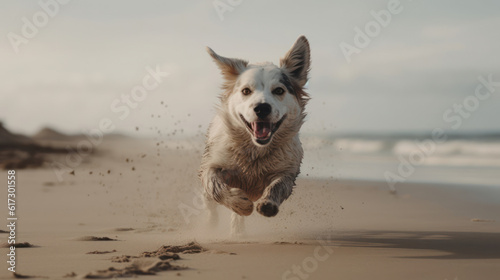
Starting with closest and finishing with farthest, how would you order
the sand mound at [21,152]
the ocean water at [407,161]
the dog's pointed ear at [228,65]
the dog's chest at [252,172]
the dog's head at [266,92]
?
the dog's head at [266,92] < the dog's pointed ear at [228,65] < the dog's chest at [252,172] < the sand mound at [21,152] < the ocean water at [407,161]

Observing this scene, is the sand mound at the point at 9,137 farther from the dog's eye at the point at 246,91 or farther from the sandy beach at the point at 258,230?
the dog's eye at the point at 246,91

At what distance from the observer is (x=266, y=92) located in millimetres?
6535

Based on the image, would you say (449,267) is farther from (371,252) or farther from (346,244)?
(346,244)

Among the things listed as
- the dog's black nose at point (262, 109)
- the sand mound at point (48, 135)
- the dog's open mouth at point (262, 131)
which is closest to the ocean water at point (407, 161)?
the dog's open mouth at point (262, 131)

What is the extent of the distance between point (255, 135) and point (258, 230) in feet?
6.90

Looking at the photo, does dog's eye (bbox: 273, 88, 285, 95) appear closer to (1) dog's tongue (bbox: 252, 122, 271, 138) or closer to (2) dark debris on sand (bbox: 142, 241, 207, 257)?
(1) dog's tongue (bbox: 252, 122, 271, 138)

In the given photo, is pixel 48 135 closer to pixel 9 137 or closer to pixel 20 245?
pixel 9 137

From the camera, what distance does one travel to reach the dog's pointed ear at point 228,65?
7027 millimetres

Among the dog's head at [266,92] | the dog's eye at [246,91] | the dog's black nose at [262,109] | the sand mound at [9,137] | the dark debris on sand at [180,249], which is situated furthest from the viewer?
the sand mound at [9,137]

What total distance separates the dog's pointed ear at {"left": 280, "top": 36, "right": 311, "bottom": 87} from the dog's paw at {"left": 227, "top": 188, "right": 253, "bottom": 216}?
4.89 ft

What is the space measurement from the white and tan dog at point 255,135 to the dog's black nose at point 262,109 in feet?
0.31

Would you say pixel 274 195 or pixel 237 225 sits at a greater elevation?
pixel 274 195

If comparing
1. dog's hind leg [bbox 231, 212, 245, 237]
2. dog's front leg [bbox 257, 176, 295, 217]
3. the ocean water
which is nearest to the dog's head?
dog's front leg [bbox 257, 176, 295, 217]

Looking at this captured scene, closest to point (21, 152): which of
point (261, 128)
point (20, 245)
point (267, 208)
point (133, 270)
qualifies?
point (20, 245)
